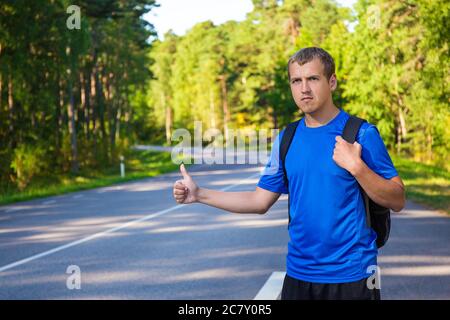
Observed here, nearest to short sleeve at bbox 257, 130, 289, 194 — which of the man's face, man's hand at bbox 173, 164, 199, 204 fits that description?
the man's face

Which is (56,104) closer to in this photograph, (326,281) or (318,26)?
(326,281)

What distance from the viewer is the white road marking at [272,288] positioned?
6.78m

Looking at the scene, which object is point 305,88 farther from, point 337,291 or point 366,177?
point 337,291

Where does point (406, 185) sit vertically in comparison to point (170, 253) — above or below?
below

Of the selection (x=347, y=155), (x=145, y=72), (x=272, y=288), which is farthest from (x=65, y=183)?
(x=145, y=72)

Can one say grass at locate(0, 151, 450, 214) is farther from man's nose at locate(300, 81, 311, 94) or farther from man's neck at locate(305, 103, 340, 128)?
man's nose at locate(300, 81, 311, 94)

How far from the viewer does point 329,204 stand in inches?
121

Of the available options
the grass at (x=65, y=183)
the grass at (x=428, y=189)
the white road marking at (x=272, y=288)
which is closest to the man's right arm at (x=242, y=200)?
the white road marking at (x=272, y=288)

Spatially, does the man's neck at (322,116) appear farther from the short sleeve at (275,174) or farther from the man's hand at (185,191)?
the man's hand at (185,191)

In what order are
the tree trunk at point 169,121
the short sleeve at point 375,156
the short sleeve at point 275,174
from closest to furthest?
the short sleeve at point 375,156, the short sleeve at point 275,174, the tree trunk at point 169,121

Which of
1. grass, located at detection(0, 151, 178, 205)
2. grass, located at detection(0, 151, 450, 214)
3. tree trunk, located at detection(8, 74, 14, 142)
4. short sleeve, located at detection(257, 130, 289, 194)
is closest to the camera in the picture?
short sleeve, located at detection(257, 130, 289, 194)

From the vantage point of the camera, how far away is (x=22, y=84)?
96.3ft

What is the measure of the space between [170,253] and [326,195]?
6962 millimetres

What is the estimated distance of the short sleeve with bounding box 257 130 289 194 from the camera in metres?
3.36
